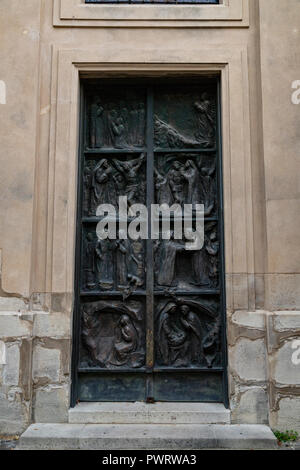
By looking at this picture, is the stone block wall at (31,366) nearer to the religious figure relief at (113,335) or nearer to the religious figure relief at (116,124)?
the religious figure relief at (113,335)

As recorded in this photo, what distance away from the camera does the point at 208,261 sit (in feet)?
16.7

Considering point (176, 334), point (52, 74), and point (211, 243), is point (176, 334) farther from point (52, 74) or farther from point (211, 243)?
point (52, 74)

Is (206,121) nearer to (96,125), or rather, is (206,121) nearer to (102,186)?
(96,125)

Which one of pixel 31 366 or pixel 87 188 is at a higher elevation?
pixel 87 188

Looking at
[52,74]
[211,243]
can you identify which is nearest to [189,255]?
[211,243]

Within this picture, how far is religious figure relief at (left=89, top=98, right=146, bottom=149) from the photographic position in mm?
→ 5312

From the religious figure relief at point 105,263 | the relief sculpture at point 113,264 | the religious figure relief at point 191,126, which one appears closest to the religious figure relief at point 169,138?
the religious figure relief at point 191,126

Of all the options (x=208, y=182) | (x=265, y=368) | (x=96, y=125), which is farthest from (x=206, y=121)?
(x=265, y=368)

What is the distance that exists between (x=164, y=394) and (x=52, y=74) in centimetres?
380

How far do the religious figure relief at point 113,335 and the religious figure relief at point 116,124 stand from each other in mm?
1891

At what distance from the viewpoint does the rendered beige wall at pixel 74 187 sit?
4594 millimetres

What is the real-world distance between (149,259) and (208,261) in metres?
0.68

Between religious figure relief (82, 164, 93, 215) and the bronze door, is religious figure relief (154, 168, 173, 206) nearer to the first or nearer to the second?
the bronze door

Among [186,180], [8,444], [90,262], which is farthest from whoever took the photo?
[186,180]
